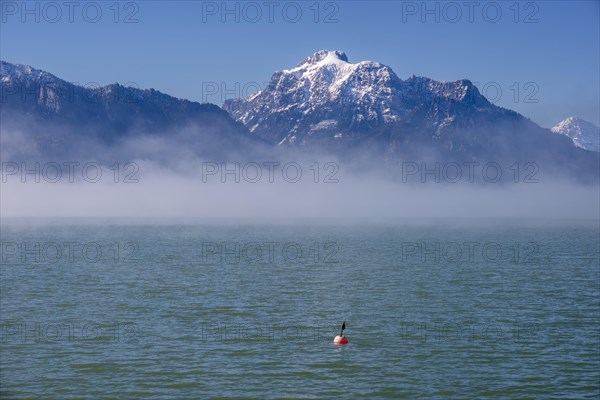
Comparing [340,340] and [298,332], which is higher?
[340,340]

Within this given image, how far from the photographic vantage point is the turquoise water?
170 feet

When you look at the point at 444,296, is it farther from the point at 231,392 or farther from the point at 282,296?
the point at 231,392

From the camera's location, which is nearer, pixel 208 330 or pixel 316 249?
pixel 208 330

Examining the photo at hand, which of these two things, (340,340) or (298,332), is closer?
(340,340)

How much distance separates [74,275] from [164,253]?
51869mm

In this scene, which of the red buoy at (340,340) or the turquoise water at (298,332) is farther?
the red buoy at (340,340)

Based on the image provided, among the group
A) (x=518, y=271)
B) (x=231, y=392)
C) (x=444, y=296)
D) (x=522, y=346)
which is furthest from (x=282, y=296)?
(x=518, y=271)

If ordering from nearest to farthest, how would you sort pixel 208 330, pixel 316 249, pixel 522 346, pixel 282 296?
pixel 522 346 → pixel 208 330 → pixel 282 296 → pixel 316 249

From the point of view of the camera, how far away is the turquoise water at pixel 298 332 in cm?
5181

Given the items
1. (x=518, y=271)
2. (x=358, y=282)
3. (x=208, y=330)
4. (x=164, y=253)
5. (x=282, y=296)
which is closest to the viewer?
(x=208, y=330)

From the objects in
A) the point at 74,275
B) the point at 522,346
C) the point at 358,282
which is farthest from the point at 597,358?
the point at 74,275

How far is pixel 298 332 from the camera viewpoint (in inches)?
2699

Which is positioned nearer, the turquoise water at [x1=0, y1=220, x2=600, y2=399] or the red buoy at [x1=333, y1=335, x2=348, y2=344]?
the turquoise water at [x1=0, y1=220, x2=600, y2=399]

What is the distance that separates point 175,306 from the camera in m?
83.6
